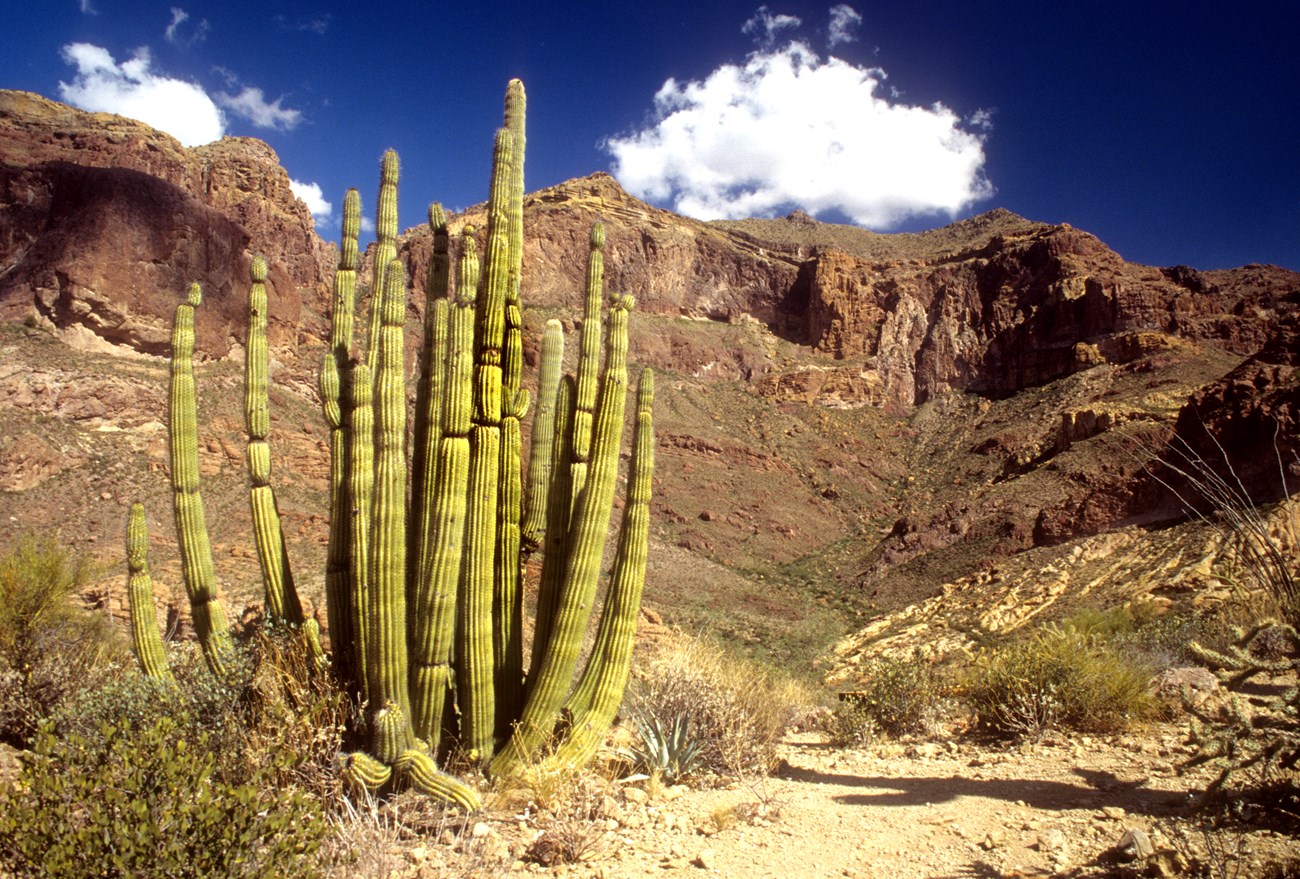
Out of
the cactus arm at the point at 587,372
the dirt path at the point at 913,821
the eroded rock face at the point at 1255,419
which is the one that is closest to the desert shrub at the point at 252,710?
the dirt path at the point at 913,821

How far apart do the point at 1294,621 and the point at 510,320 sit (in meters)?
6.17

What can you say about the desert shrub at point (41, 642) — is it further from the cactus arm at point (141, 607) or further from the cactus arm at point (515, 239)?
the cactus arm at point (515, 239)

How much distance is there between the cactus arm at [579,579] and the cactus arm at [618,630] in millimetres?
186

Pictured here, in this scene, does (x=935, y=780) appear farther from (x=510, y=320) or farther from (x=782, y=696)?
(x=510, y=320)

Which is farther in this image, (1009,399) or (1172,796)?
(1009,399)

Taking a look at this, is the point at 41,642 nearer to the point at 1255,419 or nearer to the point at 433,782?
the point at 433,782

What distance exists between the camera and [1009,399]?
61.4 meters

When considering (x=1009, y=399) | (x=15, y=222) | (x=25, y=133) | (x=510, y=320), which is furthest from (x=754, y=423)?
(x=510, y=320)

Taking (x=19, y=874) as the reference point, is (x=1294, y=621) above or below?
above

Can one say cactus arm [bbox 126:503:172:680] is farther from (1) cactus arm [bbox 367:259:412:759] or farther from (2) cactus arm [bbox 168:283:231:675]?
(1) cactus arm [bbox 367:259:412:759]

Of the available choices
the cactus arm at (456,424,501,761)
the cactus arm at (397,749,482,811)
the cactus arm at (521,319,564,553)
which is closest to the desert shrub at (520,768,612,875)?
the cactus arm at (397,749,482,811)

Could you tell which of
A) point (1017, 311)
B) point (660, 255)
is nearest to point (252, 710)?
point (1017, 311)

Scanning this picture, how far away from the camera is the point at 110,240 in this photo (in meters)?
40.6

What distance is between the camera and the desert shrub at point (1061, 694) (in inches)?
314
